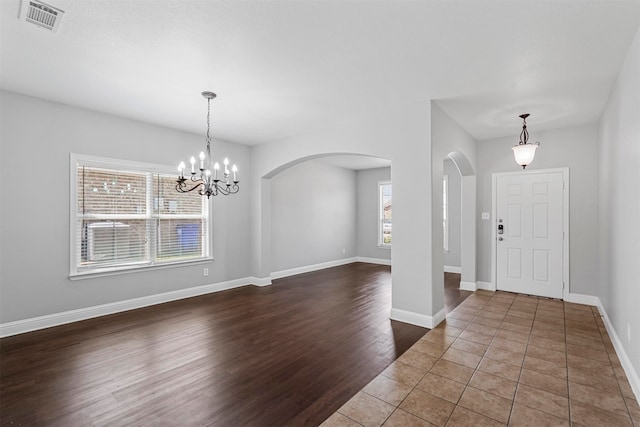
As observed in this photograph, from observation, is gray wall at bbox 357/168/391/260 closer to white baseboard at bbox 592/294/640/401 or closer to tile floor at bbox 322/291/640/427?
tile floor at bbox 322/291/640/427

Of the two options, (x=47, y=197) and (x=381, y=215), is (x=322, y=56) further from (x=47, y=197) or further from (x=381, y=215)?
(x=381, y=215)

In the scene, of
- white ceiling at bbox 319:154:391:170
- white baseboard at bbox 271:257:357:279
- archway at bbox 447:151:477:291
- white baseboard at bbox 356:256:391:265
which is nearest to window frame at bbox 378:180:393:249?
white baseboard at bbox 356:256:391:265

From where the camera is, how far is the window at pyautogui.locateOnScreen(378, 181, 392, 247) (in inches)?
332

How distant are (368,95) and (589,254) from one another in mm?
4220

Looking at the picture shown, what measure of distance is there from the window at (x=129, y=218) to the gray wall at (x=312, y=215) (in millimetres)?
1788

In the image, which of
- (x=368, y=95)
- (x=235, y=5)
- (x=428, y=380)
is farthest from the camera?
(x=368, y=95)

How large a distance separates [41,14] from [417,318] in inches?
177

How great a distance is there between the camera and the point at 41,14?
6.98ft

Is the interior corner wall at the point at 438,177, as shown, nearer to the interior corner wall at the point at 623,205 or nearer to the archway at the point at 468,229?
the archway at the point at 468,229

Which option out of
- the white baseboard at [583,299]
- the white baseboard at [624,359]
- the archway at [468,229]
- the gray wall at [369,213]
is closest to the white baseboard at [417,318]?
the white baseboard at [624,359]

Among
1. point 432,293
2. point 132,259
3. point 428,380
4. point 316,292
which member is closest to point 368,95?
point 432,293

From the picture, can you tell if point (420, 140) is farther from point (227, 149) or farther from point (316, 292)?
point (227, 149)


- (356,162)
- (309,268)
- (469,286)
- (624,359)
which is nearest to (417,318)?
(624,359)

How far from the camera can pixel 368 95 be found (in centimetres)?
357
